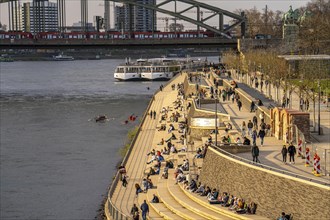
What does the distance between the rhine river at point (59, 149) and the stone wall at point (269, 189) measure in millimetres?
7374

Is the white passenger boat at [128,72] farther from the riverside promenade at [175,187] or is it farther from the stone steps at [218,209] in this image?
the stone steps at [218,209]

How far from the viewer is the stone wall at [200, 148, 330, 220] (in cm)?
1928

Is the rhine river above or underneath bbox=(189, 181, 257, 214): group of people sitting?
underneath

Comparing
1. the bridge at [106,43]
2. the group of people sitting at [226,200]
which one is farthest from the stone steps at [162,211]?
the bridge at [106,43]

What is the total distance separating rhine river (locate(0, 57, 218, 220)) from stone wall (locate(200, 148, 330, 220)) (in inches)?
290

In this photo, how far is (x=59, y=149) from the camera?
44906 mm

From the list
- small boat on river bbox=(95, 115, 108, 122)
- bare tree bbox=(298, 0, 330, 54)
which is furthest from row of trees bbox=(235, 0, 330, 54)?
small boat on river bbox=(95, 115, 108, 122)

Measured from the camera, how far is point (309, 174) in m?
21.8

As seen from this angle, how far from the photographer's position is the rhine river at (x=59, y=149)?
3152cm

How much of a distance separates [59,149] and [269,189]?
2536 cm

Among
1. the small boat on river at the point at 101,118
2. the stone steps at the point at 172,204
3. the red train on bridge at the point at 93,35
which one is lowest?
the small boat on river at the point at 101,118

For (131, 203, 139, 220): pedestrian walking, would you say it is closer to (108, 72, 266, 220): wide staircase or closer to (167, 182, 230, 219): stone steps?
(108, 72, 266, 220): wide staircase

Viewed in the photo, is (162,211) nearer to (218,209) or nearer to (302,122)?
(218,209)

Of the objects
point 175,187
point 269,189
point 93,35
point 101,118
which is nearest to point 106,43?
point 93,35
